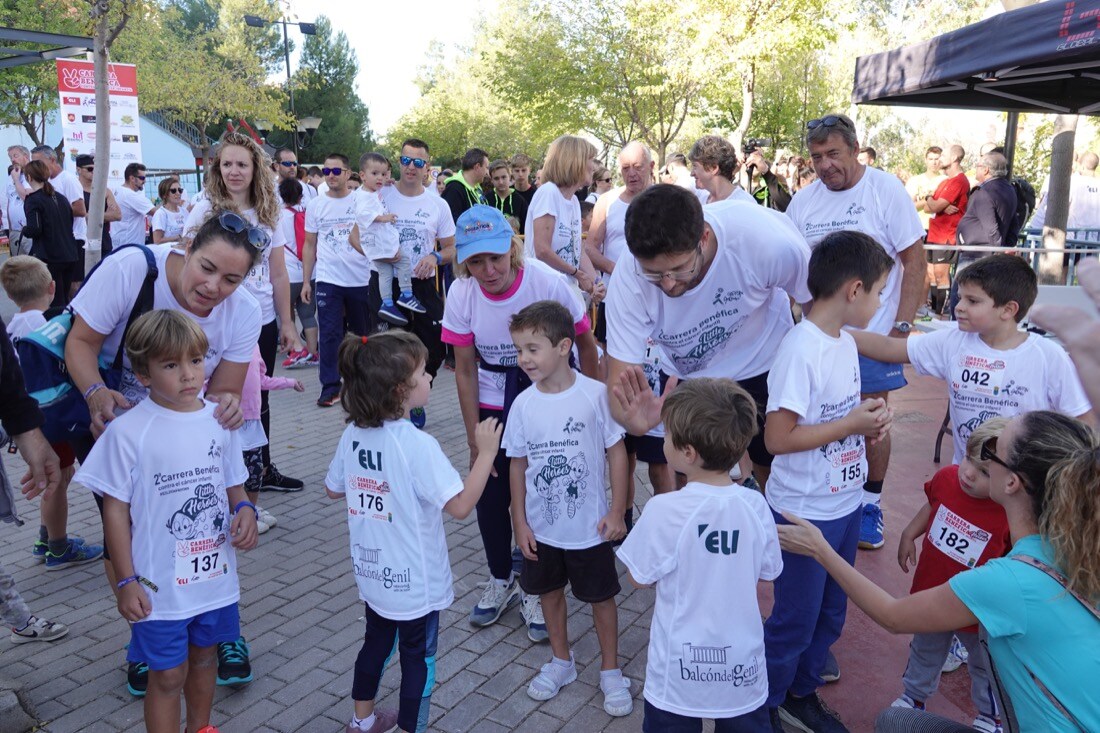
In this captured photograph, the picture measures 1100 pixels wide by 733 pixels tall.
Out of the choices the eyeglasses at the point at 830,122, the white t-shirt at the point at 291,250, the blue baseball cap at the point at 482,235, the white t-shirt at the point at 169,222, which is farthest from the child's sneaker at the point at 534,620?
the white t-shirt at the point at 169,222

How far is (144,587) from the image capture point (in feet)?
8.54

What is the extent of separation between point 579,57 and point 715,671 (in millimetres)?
25926

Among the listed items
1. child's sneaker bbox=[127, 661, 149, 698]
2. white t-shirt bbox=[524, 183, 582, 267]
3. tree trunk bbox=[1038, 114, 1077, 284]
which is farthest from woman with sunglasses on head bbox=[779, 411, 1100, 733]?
tree trunk bbox=[1038, 114, 1077, 284]

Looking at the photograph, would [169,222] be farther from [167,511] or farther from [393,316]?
[167,511]

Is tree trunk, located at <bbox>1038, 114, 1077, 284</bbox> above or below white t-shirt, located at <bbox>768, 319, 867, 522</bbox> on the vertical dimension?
above

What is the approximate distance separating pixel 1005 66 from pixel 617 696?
4865 millimetres

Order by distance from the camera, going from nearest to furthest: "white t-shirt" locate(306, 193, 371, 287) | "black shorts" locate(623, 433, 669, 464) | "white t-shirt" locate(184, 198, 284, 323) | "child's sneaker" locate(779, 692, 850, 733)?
"child's sneaker" locate(779, 692, 850, 733), "black shorts" locate(623, 433, 669, 464), "white t-shirt" locate(184, 198, 284, 323), "white t-shirt" locate(306, 193, 371, 287)

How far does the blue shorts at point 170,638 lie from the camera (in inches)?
102

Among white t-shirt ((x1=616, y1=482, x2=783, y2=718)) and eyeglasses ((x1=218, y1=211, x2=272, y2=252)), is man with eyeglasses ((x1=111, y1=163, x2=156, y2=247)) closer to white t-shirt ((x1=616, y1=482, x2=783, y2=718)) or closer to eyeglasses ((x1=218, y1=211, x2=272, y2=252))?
eyeglasses ((x1=218, y1=211, x2=272, y2=252))

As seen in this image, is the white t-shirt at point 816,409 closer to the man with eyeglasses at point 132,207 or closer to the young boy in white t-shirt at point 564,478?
the young boy in white t-shirt at point 564,478

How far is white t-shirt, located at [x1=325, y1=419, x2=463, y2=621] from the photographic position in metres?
2.68

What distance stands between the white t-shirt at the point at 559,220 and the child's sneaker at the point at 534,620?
280cm

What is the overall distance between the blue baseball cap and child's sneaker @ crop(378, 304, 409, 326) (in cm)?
373

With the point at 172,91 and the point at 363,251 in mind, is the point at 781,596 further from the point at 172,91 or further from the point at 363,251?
the point at 172,91
